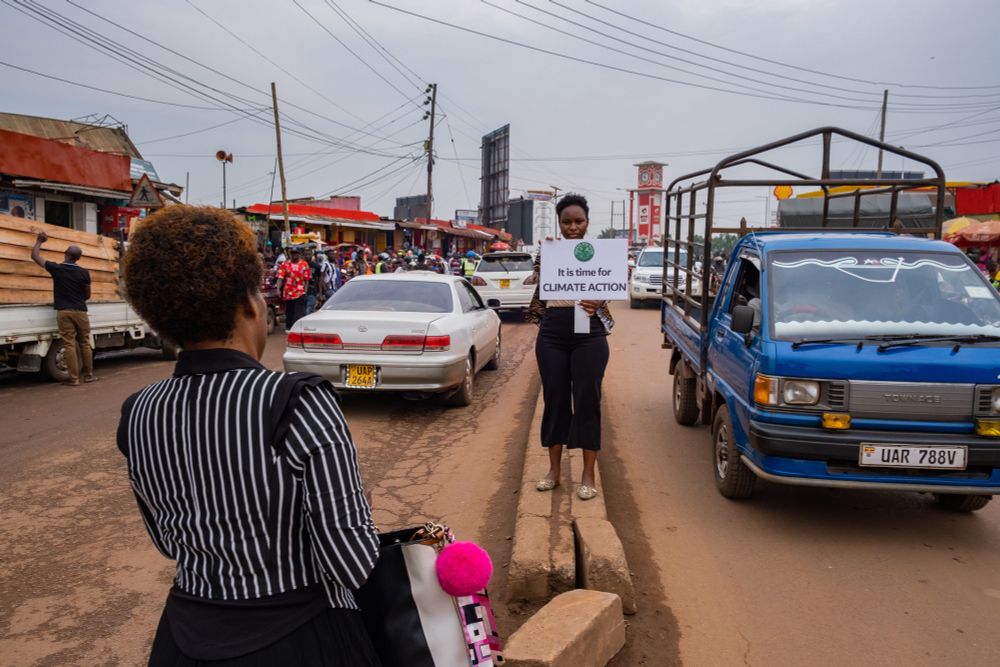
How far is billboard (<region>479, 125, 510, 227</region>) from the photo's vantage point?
5562 cm

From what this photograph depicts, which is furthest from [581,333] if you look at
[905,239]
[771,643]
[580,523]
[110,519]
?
[110,519]

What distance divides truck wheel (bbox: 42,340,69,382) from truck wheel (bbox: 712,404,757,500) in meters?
8.35

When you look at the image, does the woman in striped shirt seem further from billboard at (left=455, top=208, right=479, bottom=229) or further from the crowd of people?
billboard at (left=455, top=208, right=479, bottom=229)

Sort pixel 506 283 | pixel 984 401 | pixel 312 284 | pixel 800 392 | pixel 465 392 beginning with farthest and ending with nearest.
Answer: pixel 506 283 < pixel 312 284 < pixel 465 392 < pixel 800 392 < pixel 984 401

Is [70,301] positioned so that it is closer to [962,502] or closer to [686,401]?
[686,401]

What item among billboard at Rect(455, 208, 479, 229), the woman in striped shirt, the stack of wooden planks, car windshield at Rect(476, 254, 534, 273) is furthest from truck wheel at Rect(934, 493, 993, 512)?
billboard at Rect(455, 208, 479, 229)

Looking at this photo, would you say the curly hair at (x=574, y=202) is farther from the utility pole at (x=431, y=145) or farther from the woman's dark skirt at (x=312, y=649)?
the utility pole at (x=431, y=145)

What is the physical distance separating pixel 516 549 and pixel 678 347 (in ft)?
13.7

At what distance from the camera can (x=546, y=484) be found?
484cm

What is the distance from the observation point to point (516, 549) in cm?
394

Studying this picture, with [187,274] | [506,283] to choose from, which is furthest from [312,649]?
[506,283]

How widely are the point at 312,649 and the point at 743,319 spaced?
3.94 metres

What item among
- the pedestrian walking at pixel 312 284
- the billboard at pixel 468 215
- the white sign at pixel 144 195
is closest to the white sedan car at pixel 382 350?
the white sign at pixel 144 195

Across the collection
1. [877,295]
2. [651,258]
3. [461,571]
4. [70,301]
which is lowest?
[461,571]
